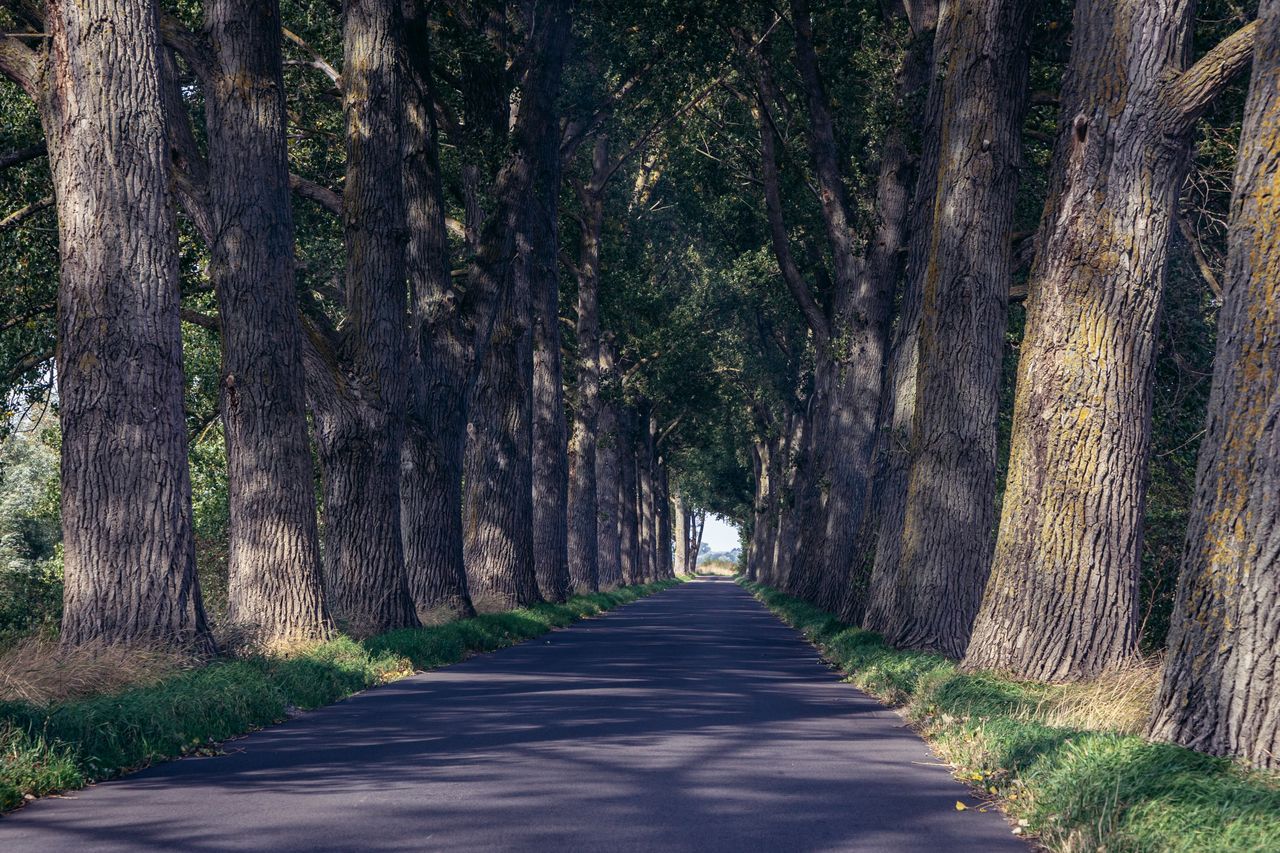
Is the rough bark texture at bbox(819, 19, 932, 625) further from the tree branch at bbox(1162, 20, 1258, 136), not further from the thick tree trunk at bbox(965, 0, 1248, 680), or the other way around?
the tree branch at bbox(1162, 20, 1258, 136)

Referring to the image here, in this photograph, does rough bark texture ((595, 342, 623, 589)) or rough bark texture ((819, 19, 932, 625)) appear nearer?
rough bark texture ((819, 19, 932, 625))

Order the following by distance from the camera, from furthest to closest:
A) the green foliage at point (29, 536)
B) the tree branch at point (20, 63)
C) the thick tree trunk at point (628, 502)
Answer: the thick tree trunk at point (628, 502) < the green foliage at point (29, 536) < the tree branch at point (20, 63)

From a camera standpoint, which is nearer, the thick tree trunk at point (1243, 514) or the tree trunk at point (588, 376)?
the thick tree trunk at point (1243, 514)

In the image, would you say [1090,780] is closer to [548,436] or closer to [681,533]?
[548,436]

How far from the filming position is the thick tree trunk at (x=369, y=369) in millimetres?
18812

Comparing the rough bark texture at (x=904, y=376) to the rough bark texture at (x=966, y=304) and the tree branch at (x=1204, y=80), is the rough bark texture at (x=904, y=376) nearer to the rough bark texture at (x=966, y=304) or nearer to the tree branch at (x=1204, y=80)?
the rough bark texture at (x=966, y=304)

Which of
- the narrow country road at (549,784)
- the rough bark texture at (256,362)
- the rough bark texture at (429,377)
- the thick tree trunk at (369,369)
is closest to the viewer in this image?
the narrow country road at (549,784)

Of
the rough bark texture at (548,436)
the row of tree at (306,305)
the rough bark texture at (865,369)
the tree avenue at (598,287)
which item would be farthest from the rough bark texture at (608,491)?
the rough bark texture at (865,369)

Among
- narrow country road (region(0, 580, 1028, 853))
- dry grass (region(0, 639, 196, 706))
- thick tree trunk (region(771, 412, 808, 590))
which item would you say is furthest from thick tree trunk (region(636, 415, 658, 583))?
dry grass (region(0, 639, 196, 706))

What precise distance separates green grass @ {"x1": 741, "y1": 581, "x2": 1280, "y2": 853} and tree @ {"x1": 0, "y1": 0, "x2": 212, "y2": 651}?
22.3 feet

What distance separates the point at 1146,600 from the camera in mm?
16625

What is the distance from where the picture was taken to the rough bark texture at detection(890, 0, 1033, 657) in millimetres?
15336

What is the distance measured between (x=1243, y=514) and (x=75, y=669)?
27.1 ft

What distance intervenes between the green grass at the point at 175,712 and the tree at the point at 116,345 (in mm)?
1024
